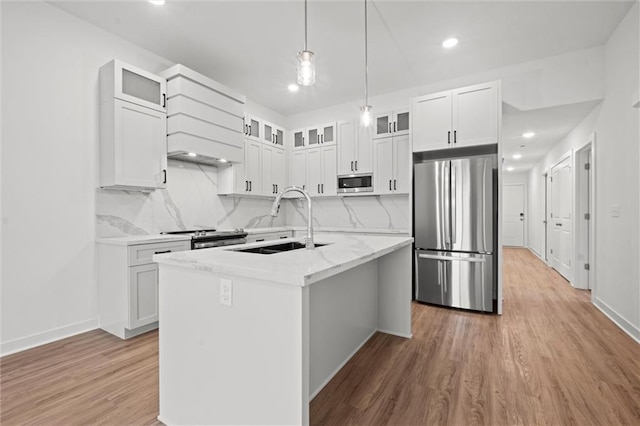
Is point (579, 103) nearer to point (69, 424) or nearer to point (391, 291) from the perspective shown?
point (391, 291)

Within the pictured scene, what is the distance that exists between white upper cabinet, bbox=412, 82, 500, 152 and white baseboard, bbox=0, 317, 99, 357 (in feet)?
13.3

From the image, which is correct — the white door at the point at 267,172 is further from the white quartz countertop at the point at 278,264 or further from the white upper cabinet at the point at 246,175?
the white quartz countertop at the point at 278,264

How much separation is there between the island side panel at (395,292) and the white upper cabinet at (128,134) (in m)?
2.49

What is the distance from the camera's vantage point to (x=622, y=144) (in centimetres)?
300

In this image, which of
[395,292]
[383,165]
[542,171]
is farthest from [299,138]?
[542,171]

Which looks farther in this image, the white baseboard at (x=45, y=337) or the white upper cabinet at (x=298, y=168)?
the white upper cabinet at (x=298, y=168)

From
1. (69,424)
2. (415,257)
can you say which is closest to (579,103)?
(415,257)

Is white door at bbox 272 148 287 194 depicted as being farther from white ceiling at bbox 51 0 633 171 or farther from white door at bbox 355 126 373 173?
white door at bbox 355 126 373 173

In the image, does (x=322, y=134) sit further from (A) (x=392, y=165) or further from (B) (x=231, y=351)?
(B) (x=231, y=351)

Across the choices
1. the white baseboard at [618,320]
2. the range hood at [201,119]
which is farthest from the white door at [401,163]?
the white baseboard at [618,320]

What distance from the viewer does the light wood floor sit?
66.9 inches

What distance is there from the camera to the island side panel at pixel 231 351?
1.24 m

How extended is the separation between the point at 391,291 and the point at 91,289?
2.88 meters

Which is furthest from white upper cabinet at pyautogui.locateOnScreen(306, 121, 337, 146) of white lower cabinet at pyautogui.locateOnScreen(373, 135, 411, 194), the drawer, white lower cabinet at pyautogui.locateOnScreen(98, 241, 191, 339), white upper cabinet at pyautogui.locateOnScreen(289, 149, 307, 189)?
white lower cabinet at pyautogui.locateOnScreen(98, 241, 191, 339)
